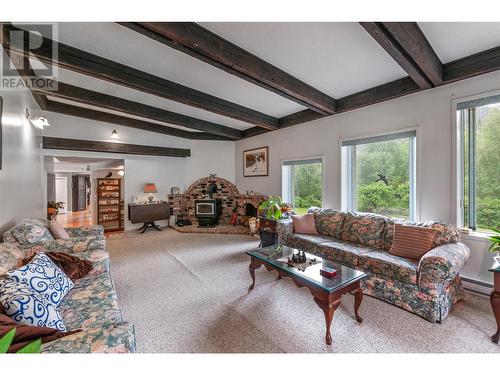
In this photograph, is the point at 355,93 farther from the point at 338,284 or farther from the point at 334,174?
the point at 338,284

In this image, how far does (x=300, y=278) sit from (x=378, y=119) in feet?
9.14

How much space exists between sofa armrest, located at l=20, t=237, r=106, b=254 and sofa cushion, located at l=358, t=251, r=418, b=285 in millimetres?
3158

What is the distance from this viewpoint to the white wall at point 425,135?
2.51 metres

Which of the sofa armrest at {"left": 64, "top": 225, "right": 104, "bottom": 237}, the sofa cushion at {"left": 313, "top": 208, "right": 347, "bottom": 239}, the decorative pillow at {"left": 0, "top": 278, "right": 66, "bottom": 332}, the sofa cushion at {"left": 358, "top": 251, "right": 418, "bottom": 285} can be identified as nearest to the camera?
the decorative pillow at {"left": 0, "top": 278, "right": 66, "bottom": 332}

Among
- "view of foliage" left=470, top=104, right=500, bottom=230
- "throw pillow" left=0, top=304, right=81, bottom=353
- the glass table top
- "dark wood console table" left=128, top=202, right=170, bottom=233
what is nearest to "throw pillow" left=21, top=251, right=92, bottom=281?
"throw pillow" left=0, top=304, right=81, bottom=353

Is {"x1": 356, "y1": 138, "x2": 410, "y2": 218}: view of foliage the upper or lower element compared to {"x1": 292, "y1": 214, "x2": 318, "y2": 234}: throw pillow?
upper

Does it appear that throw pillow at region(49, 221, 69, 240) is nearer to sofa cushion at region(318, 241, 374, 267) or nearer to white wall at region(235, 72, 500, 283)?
sofa cushion at region(318, 241, 374, 267)

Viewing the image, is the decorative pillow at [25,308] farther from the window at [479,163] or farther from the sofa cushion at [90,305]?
the window at [479,163]

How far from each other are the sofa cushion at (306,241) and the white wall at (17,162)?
3.54 metres

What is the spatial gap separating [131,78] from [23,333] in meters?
2.97

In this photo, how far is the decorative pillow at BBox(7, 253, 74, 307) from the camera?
149cm

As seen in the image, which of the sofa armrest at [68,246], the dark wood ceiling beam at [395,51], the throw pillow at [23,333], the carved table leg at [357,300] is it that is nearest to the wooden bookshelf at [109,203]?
the sofa armrest at [68,246]

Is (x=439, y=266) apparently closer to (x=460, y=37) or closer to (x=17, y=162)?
(x=460, y=37)
